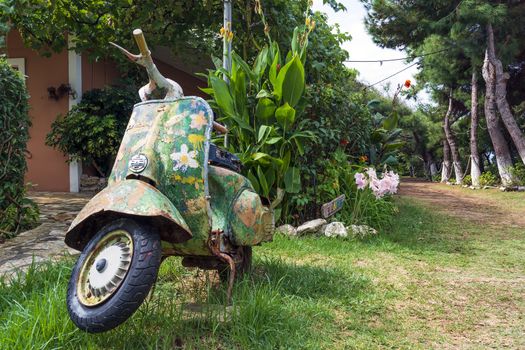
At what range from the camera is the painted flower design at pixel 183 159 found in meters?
2.34

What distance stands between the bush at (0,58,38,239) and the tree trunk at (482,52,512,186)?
1365cm

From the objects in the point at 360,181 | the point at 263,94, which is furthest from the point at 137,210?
the point at 360,181

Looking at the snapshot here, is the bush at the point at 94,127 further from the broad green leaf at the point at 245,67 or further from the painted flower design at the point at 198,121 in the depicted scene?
the painted flower design at the point at 198,121

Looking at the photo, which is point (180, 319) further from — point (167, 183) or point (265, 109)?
point (265, 109)

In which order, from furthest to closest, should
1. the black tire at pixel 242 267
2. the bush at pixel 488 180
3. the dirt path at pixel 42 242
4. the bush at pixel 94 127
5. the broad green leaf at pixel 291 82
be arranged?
the bush at pixel 488 180 < the bush at pixel 94 127 < the broad green leaf at pixel 291 82 < the dirt path at pixel 42 242 < the black tire at pixel 242 267

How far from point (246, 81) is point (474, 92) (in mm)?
14030

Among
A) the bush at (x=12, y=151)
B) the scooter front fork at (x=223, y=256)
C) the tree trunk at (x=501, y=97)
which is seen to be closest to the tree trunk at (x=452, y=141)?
the tree trunk at (x=501, y=97)

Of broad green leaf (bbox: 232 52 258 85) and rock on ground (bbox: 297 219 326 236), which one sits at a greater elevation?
broad green leaf (bbox: 232 52 258 85)

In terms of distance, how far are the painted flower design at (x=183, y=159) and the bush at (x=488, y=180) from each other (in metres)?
16.1

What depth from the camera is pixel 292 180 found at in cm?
486

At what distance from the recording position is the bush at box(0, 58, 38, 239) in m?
4.32

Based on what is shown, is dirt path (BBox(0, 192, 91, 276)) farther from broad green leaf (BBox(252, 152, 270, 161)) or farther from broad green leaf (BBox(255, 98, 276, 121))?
broad green leaf (BBox(255, 98, 276, 121))

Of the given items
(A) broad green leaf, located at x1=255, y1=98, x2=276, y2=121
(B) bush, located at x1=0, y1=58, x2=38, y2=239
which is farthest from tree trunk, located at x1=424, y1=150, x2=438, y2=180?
(B) bush, located at x1=0, y1=58, x2=38, y2=239

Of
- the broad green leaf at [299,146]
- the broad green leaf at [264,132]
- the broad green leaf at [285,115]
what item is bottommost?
the broad green leaf at [299,146]
